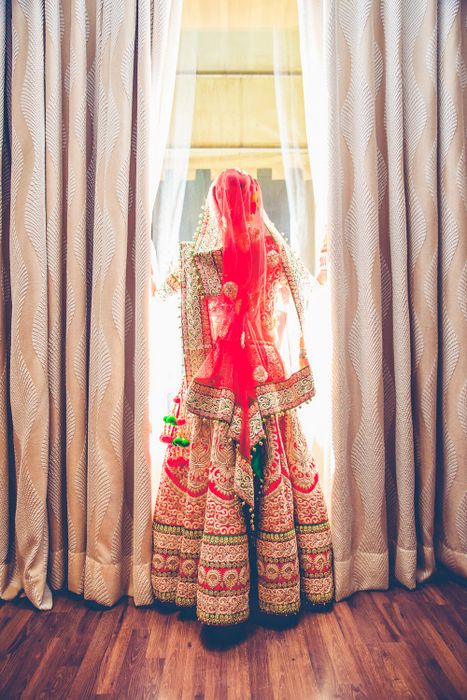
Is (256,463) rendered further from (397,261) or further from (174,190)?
(174,190)

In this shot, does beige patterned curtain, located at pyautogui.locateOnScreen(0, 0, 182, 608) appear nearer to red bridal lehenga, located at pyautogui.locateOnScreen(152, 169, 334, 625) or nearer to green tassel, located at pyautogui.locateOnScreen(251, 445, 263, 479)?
→ red bridal lehenga, located at pyautogui.locateOnScreen(152, 169, 334, 625)

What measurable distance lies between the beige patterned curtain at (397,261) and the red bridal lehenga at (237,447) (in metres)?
0.16

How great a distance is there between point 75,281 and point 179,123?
29.7 inches

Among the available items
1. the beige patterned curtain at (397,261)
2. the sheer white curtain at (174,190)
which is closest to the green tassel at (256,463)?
the beige patterned curtain at (397,261)

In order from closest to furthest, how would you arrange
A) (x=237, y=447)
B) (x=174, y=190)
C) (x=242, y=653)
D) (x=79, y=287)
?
(x=242, y=653) < (x=237, y=447) < (x=79, y=287) < (x=174, y=190)

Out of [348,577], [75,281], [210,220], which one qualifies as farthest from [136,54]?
[348,577]

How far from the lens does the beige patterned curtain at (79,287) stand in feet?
5.18

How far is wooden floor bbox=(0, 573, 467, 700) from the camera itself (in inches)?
47.6

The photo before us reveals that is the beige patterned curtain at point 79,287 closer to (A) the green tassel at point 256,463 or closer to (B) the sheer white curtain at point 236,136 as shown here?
(B) the sheer white curtain at point 236,136

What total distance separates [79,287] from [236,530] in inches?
37.6

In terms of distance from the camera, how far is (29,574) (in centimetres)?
160

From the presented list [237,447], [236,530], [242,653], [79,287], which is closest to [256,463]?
[237,447]

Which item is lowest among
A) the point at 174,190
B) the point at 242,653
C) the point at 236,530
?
the point at 242,653

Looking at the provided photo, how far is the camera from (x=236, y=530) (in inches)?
56.4
